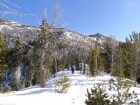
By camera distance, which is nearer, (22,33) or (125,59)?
(125,59)

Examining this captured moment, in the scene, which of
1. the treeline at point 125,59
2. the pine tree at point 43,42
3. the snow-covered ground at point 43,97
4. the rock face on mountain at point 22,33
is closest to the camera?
the snow-covered ground at point 43,97

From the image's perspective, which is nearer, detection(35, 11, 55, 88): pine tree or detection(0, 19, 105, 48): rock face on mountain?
detection(0, 19, 105, 48): rock face on mountain

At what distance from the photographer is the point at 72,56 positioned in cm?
5384

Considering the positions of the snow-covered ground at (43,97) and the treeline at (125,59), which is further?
the treeline at (125,59)

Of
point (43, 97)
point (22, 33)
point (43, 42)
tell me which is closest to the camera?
point (43, 97)

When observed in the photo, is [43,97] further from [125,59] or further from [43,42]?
[125,59]

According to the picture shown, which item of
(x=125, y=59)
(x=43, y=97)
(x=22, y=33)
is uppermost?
(x=22, y=33)

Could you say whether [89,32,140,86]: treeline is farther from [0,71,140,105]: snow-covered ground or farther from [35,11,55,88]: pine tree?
[35,11,55,88]: pine tree

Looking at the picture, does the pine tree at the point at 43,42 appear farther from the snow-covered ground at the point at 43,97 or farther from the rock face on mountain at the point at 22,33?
the snow-covered ground at the point at 43,97

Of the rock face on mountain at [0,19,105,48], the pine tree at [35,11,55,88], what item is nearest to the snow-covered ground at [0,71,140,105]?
the pine tree at [35,11,55,88]

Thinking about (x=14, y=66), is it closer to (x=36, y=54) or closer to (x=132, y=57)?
(x=36, y=54)

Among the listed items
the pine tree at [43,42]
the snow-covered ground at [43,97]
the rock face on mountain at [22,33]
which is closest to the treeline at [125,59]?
the snow-covered ground at [43,97]

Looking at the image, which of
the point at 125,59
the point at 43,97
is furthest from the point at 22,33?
the point at 43,97

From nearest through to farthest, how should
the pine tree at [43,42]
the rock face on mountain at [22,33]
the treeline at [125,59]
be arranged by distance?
the rock face on mountain at [22,33] → the pine tree at [43,42] → the treeline at [125,59]
